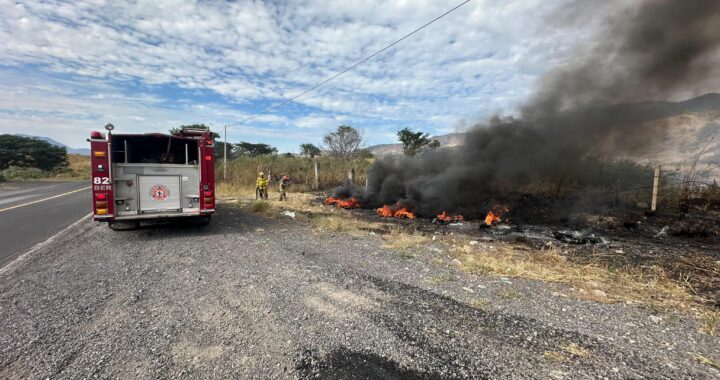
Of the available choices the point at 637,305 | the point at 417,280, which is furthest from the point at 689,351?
the point at 417,280

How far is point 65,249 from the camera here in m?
5.99

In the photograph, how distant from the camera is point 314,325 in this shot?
124 inches

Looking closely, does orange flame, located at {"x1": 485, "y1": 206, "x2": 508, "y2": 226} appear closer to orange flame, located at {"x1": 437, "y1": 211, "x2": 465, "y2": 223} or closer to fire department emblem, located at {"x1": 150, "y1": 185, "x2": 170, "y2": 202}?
orange flame, located at {"x1": 437, "y1": 211, "x2": 465, "y2": 223}

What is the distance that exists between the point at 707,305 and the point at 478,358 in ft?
10.3

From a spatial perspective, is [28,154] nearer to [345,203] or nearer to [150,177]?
[345,203]

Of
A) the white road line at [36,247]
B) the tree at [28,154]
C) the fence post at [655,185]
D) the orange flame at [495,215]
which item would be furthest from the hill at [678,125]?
the tree at [28,154]

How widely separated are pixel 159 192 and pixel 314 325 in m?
5.76

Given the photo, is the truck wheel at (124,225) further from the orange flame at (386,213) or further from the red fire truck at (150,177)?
the orange flame at (386,213)

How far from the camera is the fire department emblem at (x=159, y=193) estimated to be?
7116 mm

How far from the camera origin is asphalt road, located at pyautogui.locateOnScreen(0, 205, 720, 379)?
97.7 inches

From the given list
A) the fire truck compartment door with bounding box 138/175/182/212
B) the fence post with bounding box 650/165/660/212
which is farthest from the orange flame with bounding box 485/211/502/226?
the fire truck compartment door with bounding box 138/175/182/212

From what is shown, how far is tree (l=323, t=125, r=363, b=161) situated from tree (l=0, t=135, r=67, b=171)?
98.2ft

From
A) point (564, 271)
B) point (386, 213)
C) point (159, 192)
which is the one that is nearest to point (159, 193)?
point (159, 192)

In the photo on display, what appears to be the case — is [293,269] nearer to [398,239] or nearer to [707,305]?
[398,239]
